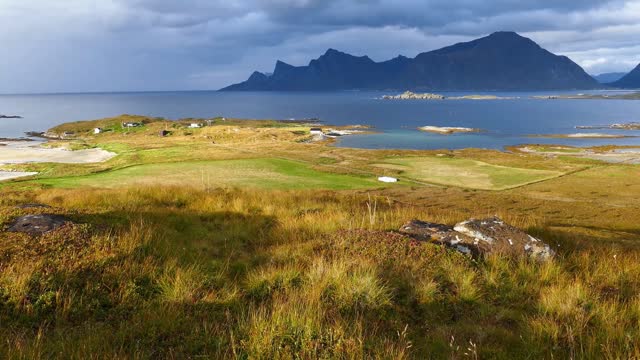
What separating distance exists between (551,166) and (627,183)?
1499cm

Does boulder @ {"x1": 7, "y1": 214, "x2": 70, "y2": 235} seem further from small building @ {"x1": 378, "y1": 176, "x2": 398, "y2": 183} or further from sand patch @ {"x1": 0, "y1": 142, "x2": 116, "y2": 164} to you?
sand patch @ {"x1": 0, "y1": 142, "x2": 116, "y2": 164}

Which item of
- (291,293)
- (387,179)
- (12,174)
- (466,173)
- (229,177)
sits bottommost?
(466,173)

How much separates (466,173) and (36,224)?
59835mm

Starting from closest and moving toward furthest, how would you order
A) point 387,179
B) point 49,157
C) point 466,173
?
point 387,179 → point 466,173 → point 49,157

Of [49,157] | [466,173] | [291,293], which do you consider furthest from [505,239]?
[49,157]

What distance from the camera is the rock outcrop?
32.2 feet

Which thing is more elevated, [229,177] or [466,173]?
[229,177]

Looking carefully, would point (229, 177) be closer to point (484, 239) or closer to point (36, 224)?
point (36, 224)

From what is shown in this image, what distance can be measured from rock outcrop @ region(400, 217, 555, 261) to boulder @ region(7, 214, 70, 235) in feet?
25.2

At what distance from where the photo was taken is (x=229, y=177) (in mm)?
46594

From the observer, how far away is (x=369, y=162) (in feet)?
230

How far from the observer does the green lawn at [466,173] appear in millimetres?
55559

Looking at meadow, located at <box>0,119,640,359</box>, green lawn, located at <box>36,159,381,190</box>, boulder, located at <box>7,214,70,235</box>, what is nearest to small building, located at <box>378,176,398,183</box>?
green lawn, located at <box>36,159,381,190</box>

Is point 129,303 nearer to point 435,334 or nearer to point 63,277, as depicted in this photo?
point 63,277
